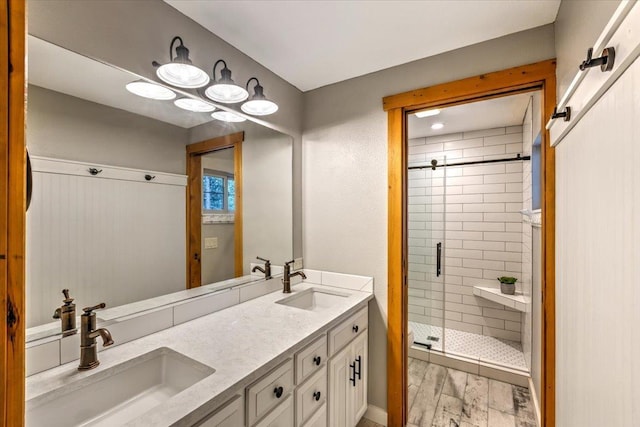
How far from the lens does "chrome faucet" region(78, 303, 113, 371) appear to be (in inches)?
38.2

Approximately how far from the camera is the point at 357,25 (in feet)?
4.93

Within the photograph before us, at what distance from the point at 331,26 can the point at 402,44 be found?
0.44 meters

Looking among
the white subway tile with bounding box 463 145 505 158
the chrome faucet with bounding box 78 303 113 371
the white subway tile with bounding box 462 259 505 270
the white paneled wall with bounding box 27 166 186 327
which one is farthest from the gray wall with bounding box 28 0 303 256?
the white subway tile with bounding box 462 259 505 270

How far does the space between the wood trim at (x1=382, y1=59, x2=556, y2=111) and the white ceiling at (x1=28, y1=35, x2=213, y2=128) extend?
1395mm

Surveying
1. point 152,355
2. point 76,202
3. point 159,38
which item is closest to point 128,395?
point 152,355

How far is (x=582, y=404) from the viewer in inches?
37.2

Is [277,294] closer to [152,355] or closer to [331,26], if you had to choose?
[152,355]

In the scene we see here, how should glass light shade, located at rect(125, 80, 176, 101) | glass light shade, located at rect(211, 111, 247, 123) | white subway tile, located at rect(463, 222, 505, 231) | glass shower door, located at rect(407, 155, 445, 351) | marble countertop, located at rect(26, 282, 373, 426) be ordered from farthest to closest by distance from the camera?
white subway tile, located at rect(463, 222, 505, 231) → glass shower door, located at rect(407, 155, 445, 351) → glass light shade, located at rect(211, 111, 247, 123) → glass light shade, located at rect(125, 80, 176, 101) → marble countertop, located at rect(26, 282, 373, 426)

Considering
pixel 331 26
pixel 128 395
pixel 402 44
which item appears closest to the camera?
pixel 128 395

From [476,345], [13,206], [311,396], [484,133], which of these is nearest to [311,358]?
[311,396]

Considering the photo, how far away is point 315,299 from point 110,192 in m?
1.43

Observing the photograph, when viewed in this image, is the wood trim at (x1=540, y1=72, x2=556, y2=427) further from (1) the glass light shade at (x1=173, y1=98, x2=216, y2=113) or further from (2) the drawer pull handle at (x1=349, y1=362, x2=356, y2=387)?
(1) the glass light shade at (x1=173, y1=98, x2=216, y2=113)

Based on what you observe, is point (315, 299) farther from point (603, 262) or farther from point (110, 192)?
point (603, 262)

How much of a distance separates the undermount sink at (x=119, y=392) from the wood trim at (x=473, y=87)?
179 centimetres
